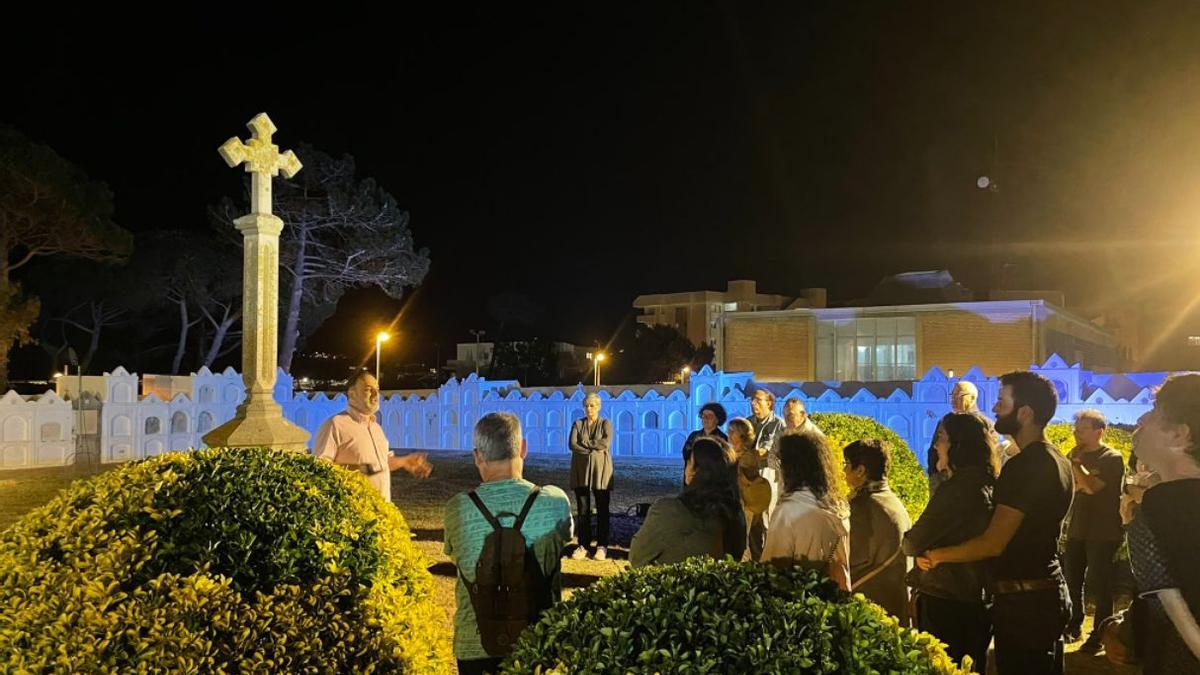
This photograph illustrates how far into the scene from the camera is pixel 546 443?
19703mm

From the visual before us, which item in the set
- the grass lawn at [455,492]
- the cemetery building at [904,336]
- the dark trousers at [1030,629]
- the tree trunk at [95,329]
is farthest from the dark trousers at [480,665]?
the tree trunk at [95,329]

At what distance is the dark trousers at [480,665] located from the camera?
319 cm

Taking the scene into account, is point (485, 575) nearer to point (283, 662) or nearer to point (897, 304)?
point (283, 662)

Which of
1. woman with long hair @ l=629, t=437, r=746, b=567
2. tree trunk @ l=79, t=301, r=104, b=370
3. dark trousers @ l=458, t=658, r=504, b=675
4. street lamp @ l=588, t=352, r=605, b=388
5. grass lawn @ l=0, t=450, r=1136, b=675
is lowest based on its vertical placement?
grass lawn @ l=0, t=450, r=1136, b=675

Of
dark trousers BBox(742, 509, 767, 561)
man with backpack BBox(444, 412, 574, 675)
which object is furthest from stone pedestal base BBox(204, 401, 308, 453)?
man with backpack BBox(444, 412, 574, 675)

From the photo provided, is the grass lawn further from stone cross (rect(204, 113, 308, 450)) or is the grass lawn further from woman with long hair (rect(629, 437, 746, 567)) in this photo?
woman with long hair (rect(629, 437, 746, 567))

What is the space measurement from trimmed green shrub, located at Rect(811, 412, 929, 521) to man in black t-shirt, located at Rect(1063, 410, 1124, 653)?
1.91 m

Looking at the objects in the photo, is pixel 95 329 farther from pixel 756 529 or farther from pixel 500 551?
pixel 500 551

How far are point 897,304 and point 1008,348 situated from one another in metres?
4.19

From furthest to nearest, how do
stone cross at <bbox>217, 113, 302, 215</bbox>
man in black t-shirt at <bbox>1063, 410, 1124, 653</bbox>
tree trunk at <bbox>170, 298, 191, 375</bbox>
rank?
tree trunk at <bbox>170, 298, 191, 375</bbox>
stone cross at <bbox>217, 113, 302, 215</bbox>
man in black t-shirt at <bbox>1063, 410, 1124, 653</bbox>

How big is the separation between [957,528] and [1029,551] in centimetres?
30

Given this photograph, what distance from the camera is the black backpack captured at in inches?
122

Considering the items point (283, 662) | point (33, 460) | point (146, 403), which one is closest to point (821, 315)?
point (146, 403)

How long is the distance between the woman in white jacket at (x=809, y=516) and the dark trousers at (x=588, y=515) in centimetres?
502
